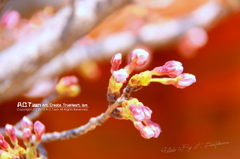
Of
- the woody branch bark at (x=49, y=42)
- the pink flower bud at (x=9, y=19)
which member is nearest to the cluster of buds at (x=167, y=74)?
the woody branch bark at (x=49, y=42)

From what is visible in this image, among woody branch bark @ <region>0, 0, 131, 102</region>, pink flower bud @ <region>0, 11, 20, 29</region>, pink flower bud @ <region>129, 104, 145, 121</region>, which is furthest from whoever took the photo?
pink flower bud @ <region>0, 11, 20, 29</region>

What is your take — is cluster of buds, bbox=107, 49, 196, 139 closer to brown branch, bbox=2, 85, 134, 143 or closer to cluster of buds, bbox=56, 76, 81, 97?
brown branch, bbox=2, 85, 134, 143

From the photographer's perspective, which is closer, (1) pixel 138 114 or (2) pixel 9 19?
(1) pixel 138 114

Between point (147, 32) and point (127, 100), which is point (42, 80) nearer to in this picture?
point (147, 32)

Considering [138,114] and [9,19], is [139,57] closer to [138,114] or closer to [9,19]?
[138,114]

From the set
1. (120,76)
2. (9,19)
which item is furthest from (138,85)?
(9,19)

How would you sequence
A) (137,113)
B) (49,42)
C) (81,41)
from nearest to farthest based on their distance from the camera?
(137,113) → (49,42) → (81,41)

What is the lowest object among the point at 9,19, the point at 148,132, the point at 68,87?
the point at 148,132

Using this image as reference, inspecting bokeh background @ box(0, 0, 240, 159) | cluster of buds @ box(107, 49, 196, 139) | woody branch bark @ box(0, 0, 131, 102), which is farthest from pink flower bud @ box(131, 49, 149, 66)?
bokeh background @ box(0, 0, 240, 159)
